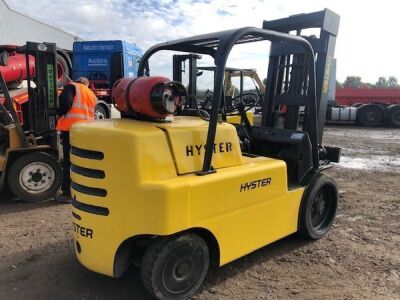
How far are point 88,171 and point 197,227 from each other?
92 cm

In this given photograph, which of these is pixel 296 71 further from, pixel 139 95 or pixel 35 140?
pixel 35 140

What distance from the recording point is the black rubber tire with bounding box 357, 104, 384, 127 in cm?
2045

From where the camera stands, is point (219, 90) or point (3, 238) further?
point (3, 238)

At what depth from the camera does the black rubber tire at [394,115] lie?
20406 mm

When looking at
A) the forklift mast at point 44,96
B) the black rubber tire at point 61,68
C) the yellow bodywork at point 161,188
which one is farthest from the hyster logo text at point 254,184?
the black rubber tire at point 61,68

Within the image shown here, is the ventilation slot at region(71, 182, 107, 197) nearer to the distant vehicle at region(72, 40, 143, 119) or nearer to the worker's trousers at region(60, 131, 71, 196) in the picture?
the worker's trousers at region(60, 131, 71, 196)

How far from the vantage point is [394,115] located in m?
20.4

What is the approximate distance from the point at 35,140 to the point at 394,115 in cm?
1837

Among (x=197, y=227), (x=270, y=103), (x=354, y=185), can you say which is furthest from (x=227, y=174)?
(x=354, y=185)

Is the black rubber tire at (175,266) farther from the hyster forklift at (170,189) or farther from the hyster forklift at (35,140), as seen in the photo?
the hyster forklift at (35,140)

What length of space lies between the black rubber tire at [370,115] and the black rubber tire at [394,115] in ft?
1.36

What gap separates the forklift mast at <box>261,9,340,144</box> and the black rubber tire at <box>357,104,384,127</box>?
16.5 meters

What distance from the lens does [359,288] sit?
11.7ft

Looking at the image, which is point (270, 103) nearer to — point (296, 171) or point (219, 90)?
point (296, 171)
